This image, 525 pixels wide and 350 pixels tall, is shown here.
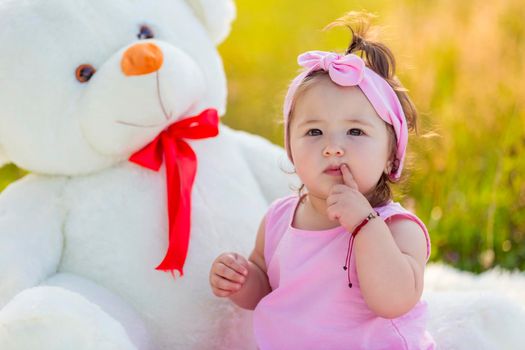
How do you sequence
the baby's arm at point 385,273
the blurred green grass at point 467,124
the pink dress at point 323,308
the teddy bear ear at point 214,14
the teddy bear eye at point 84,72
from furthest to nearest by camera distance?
the blurred green grass at point 467,124, the teddy bear ear at point 214,14, the teddy bear eye at point 84,72, the pink dress at point 323,308, the baby's arm at point 385,273

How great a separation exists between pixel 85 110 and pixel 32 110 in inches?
4.6

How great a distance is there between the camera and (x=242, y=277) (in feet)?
4.83

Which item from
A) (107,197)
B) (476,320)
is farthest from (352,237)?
(107,197)

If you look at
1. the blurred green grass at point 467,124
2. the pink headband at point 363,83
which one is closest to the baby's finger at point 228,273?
the pink headband at point 363,83

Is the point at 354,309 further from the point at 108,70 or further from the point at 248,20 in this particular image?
the point at 248,20

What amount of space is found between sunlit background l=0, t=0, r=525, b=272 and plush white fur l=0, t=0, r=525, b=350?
0.81m

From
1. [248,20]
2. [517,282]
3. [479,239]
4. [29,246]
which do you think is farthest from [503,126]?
[248,20]

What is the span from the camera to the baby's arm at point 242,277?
4.84 ft

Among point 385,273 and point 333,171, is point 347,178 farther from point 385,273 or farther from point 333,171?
point 385,273

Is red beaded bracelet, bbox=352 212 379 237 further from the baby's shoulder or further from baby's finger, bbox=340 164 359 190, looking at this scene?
the baby's shoulder

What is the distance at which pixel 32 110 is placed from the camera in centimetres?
155

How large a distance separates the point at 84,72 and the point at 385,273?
80 cm

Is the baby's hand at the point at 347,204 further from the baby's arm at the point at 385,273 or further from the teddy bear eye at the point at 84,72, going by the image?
the teddy bear eye at the point at 84,72

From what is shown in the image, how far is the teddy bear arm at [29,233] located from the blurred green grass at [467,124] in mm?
957
